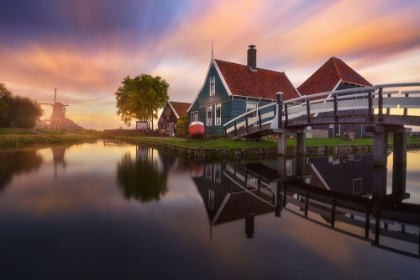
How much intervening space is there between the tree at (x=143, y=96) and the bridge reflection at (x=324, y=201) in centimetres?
3544

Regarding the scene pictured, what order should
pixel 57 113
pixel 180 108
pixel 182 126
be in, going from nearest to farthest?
pixel 182 126 < pixel 180 108 < pixel 57 113

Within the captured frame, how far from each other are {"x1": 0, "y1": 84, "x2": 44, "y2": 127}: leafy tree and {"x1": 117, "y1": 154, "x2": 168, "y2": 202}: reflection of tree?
40.7 m

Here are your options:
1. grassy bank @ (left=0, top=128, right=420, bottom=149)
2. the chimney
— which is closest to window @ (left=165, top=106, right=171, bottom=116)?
grassy bank @ (left=0, top=128, right=420, bottom=149)

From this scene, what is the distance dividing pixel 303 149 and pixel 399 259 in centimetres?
1452

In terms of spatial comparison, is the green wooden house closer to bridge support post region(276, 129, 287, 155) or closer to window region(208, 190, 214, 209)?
bridge support post region(276, 129, 287, 155)

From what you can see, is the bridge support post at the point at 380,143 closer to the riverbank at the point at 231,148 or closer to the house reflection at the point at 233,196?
the house reflection at the point at 233,196

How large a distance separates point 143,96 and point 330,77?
29.3 m

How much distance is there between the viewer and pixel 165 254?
12.2 feet

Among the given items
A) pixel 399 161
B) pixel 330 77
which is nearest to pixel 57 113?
pixel 330 77

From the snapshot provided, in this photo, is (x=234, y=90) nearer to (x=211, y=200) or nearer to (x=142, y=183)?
(x=142, y=183)

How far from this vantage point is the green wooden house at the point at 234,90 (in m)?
22.8

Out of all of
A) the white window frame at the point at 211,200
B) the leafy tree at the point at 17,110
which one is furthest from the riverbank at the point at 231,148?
the leafy tree at the point at 17,110

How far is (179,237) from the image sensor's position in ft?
14.2

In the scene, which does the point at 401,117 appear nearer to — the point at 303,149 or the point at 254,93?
the point at 303,149
